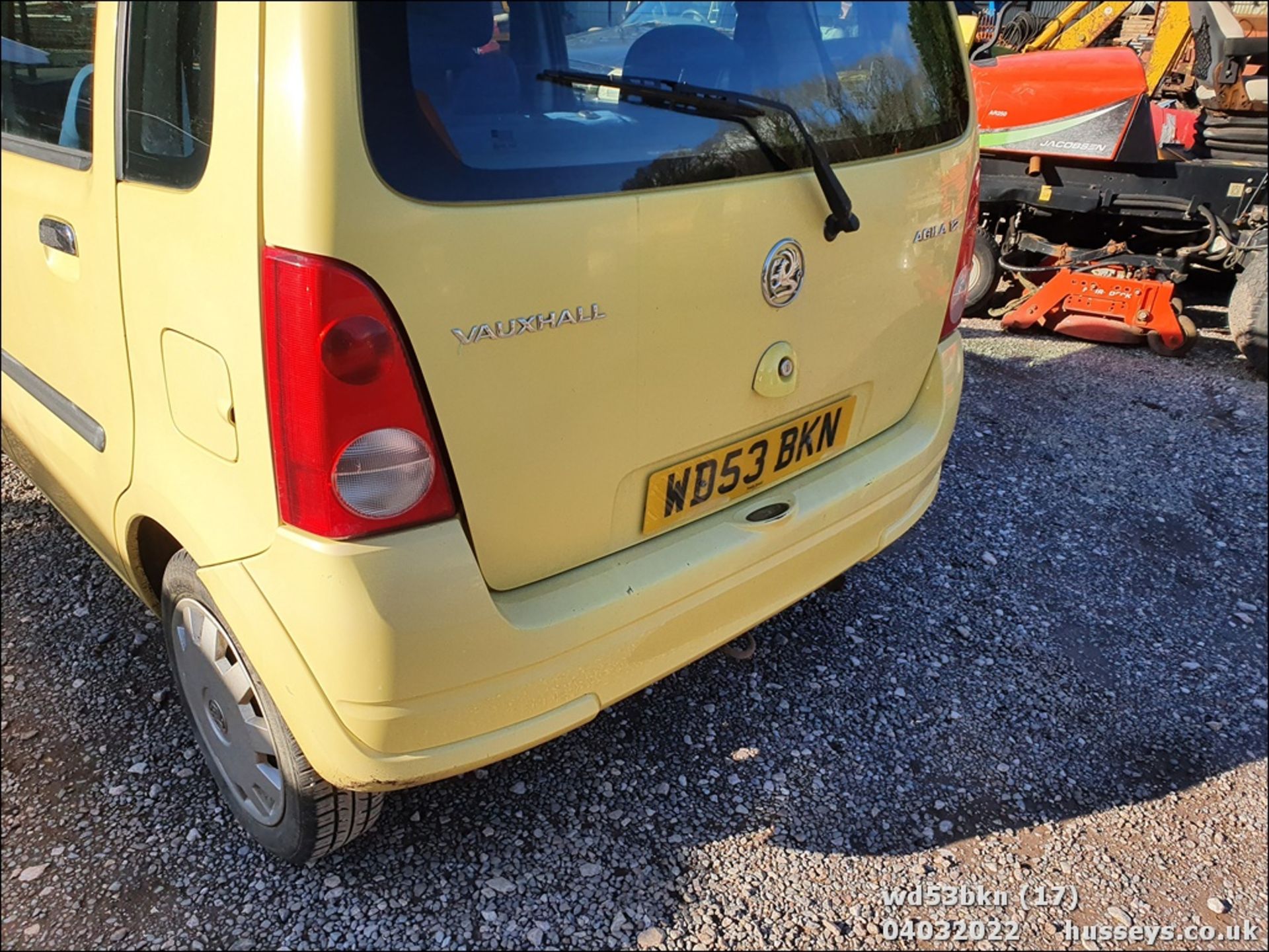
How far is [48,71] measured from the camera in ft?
6.18

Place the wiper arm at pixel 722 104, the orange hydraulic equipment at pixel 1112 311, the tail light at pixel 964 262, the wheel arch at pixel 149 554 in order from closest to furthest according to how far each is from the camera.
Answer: the wiper arm at pixel 722 104 → the wheel arch at pixel 149 554 → the tail light at pixel 964 262 → the orange hydraulic equipment at pixel 1112 311

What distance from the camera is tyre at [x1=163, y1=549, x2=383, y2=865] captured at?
1.73 meters

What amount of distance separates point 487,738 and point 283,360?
721 millimetres

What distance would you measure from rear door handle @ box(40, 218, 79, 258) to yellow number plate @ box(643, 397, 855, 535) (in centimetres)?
123

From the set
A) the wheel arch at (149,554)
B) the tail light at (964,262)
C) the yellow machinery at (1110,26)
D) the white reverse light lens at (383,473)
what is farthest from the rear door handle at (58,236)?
the yellow machinery at (1110,26)

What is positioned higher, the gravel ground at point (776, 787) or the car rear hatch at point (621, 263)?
the car rear hatch at point (621, 263)

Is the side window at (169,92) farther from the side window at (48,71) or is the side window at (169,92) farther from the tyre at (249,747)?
the tyre at (249,747)

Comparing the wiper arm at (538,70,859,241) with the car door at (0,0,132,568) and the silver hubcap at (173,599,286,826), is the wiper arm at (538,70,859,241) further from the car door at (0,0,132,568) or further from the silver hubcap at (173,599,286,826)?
the silver hubcap at (173,599,286,826)

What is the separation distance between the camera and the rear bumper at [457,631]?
4.61 ft

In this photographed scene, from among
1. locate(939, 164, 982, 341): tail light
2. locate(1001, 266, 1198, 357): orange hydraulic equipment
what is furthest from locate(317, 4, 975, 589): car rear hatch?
locate(1001, 266, 1198, 357): orange hydraulic equipment

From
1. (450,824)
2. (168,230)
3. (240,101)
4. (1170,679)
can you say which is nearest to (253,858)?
(450,824)

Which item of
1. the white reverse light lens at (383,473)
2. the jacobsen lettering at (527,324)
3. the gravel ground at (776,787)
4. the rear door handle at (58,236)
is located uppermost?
the jacobsen lettering at (527,324)

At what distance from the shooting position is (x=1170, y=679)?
8.81ft

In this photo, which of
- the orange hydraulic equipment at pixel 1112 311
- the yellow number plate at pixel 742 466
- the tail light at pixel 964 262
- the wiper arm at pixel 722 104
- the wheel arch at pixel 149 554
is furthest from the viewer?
the orange hydraulic equipment at pixel 1112 311
